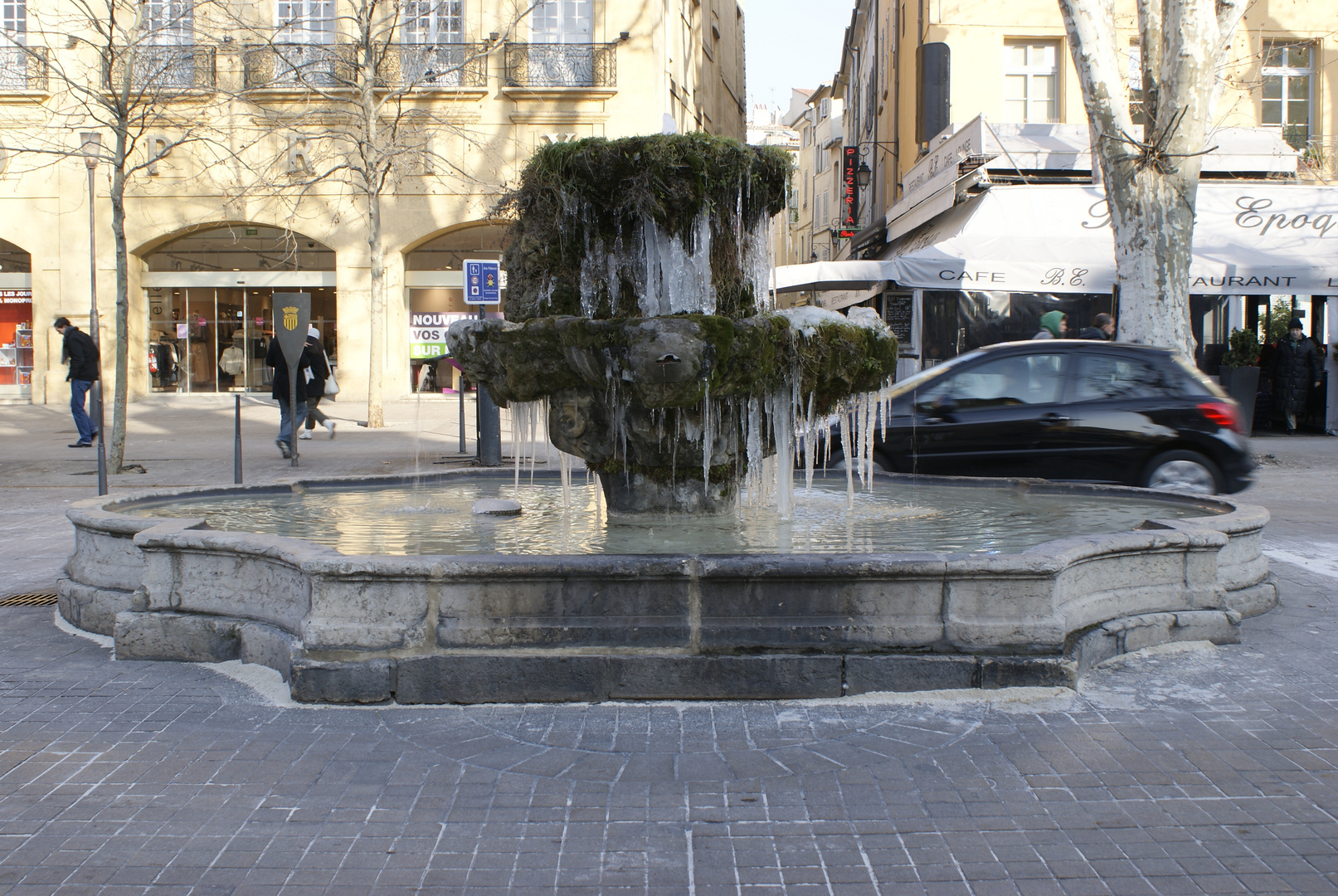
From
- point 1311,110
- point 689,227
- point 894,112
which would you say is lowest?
point 689,227

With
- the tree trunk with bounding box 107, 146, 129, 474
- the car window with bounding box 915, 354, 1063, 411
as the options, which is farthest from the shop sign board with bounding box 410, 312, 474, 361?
the car window with bounding box 915, 354, 1063, 411

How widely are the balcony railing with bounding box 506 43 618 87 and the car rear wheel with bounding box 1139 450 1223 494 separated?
1807 cm

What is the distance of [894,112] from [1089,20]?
48.5 feet

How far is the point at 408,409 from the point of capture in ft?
73.6

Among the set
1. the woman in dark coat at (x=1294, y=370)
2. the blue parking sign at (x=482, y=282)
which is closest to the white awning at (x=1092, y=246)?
the woman in dark coat at (x=1294, y=370)

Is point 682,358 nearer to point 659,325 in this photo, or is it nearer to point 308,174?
point 659,325

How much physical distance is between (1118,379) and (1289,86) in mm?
15133

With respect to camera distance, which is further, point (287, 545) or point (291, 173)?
point (291, 173)

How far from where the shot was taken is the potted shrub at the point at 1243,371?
16047 mm

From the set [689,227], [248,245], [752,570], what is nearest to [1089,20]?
[689,227]

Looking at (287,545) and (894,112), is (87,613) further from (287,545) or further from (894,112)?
(894,112)

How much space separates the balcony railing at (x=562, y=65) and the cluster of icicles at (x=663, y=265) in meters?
19.5

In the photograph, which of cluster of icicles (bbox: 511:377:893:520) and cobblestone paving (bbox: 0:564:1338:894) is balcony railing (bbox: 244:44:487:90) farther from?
cobblestone paving (bbox: 0:564:1338:894)

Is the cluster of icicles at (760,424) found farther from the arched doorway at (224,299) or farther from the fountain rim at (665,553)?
the arched doorway at (224,299)
